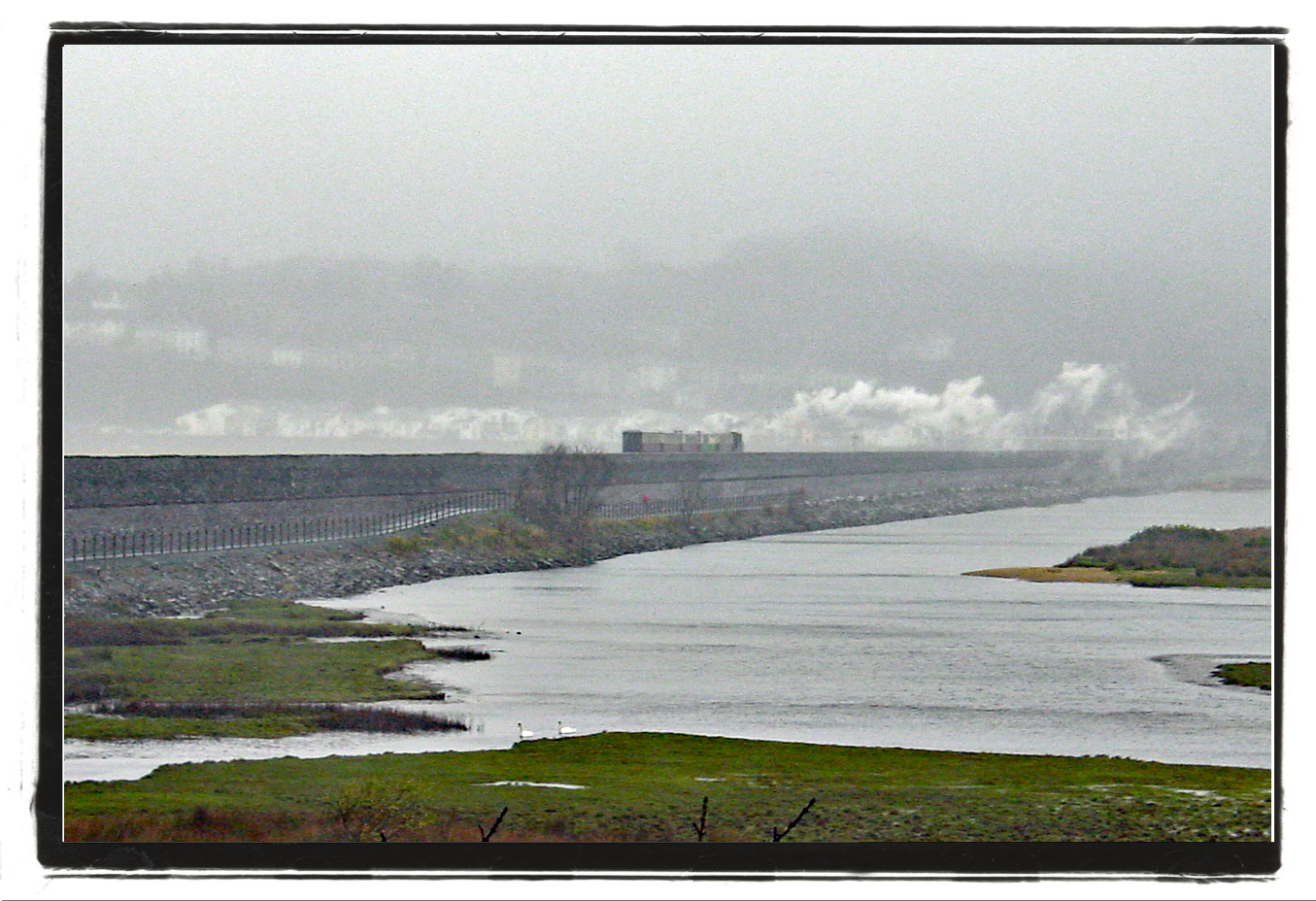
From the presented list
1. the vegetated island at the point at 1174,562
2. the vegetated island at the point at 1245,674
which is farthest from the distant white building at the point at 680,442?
the vegetated island at the point at 1245,674

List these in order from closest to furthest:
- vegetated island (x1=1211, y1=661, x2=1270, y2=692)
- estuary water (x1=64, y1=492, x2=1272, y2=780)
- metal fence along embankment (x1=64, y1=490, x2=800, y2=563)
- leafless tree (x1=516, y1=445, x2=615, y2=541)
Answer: vegetated island (x1=1211, y1=661, x2=1270, y2=692) < estuary water (x1=64, y1=492, x2=1272, y2=780) < leafless tree (x1=516, y1=445, x2=615, y2=541) < metal fence along embankment (x1=64, y1=490, x2=800, y2=563)

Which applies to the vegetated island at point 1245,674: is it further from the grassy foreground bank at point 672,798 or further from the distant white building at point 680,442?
the distant white building at point 680,442

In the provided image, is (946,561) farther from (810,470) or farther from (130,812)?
(130,812)

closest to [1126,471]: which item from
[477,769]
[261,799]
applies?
[477,769]

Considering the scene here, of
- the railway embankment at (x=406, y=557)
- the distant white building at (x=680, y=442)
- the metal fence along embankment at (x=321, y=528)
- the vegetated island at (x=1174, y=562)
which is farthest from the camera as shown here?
the metal fence along embankment at (x=321, y=528)

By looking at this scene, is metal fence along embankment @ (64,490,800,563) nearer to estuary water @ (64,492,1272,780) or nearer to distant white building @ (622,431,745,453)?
estuary water @ (64,492,1272,780)

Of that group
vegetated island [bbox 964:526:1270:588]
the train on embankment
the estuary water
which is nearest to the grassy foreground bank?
the estuary water
